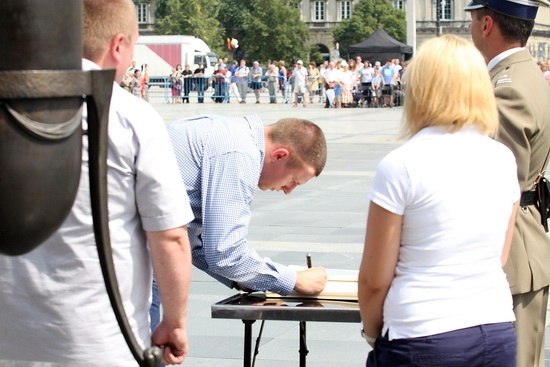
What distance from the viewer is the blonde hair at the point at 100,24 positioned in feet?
8.55

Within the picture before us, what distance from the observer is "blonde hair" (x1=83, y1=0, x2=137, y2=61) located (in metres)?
2.61

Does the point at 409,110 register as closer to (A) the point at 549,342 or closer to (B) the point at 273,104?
(A) the point at 549,342

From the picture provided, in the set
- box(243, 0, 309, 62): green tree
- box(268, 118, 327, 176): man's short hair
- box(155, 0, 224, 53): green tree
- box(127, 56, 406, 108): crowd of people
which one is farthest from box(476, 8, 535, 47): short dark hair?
box(243, 0, 309, 62): green tree

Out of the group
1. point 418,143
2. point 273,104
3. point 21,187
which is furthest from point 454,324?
point 273,104

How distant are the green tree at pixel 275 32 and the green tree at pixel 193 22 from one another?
4408 millimetres

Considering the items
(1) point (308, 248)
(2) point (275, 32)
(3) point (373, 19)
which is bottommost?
(1) point (308, 248)

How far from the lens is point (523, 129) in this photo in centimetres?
353

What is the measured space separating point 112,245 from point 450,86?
98 centimetres

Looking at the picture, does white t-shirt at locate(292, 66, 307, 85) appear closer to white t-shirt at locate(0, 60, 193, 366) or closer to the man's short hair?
the man's short hair

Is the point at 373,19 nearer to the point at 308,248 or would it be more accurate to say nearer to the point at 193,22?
the point at 193,22

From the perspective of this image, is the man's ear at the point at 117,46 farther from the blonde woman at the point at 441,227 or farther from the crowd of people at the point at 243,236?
the blonde woman at the point at 441,227

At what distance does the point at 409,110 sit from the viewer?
2879 mm

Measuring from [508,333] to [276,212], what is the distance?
25.9 feet

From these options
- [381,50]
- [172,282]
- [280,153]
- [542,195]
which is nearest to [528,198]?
[542,195]
